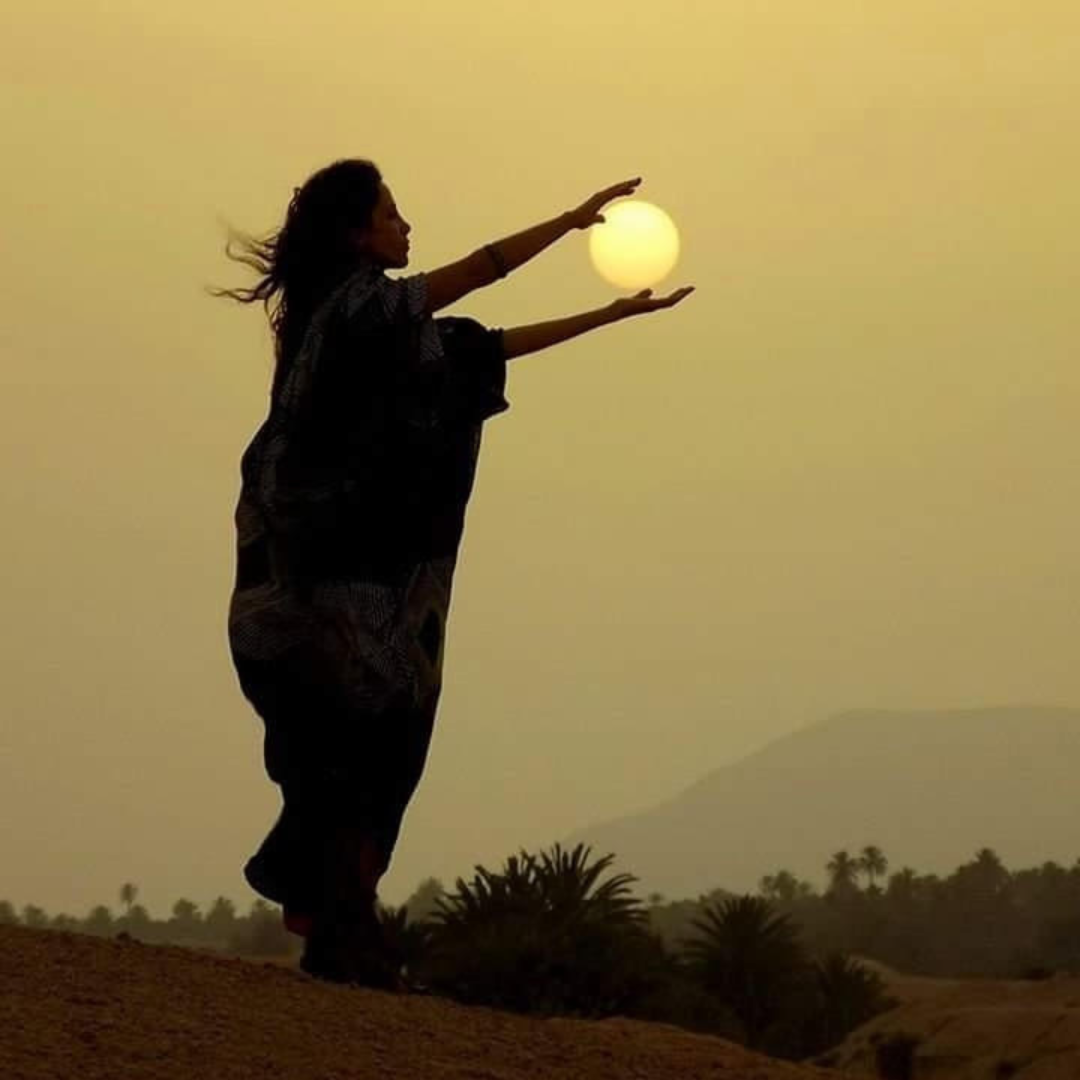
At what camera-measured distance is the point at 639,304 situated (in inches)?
344

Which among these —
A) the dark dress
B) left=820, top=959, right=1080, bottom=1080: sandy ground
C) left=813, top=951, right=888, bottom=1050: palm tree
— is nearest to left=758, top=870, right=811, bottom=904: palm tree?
left=813, top=951, right=888, bottom=1050: palm tree

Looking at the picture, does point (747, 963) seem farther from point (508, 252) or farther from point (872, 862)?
point (872, 862)

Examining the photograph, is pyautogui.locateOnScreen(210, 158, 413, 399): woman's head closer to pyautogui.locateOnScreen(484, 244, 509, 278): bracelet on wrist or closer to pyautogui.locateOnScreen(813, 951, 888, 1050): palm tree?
pyautogui.locateOnScreen(484, 244, 509, 278): bracelet on wrist

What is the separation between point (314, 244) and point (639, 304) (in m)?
1.14

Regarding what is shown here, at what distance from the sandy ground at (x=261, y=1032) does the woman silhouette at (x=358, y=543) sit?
44 cm

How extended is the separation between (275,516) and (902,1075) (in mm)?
5632

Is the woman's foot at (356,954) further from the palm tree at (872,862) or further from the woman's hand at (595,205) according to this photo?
the palm tree at (872,862)

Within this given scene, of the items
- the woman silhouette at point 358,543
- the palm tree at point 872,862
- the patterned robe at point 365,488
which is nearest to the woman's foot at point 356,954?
the woman silhouette at point 358,543

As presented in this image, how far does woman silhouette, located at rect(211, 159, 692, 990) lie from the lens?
8.73 meters

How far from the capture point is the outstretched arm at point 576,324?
28.5 ft

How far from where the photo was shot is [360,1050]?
24.8ft

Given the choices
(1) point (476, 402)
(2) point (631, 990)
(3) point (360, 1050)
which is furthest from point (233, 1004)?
(2) point (631, 990)

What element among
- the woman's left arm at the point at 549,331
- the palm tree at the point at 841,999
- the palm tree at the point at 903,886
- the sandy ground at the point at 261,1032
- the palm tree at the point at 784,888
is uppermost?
the palm tree at the point at 784,888

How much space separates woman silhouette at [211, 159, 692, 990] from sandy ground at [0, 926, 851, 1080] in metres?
0.44
